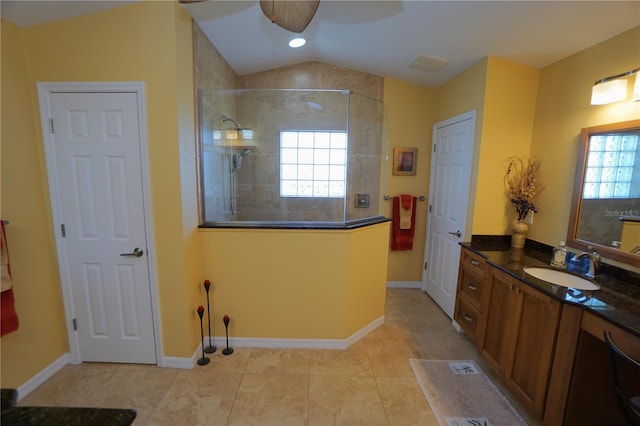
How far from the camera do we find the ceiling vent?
254 centimetres

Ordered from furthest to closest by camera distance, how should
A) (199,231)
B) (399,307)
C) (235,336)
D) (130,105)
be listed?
(399,307) < (235,336) < (199,231) < (130,105)

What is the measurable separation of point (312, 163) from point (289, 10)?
189 cm

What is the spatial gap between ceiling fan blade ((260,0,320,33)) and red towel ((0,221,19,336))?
1994 millimetres

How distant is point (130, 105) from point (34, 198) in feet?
3.05

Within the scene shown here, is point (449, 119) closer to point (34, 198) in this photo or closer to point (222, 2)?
point (222, 2)

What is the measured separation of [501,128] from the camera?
2.42 meters

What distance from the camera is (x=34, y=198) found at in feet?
6.06

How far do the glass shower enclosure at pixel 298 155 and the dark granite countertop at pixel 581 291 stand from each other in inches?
42.5

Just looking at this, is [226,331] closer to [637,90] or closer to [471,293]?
[471,293]

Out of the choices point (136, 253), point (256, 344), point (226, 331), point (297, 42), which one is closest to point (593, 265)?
point (256, 344)

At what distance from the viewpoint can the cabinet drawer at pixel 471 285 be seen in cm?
223

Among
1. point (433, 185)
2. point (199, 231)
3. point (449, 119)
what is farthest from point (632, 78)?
point (199, 231)

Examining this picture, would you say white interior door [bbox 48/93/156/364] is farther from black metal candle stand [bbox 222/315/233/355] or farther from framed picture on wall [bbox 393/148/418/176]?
framed picture on wall [bbox 393/148/418/176]

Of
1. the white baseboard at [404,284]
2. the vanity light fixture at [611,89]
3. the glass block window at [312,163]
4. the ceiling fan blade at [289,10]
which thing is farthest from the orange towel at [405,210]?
the ceiling fan blade at [289,10]
